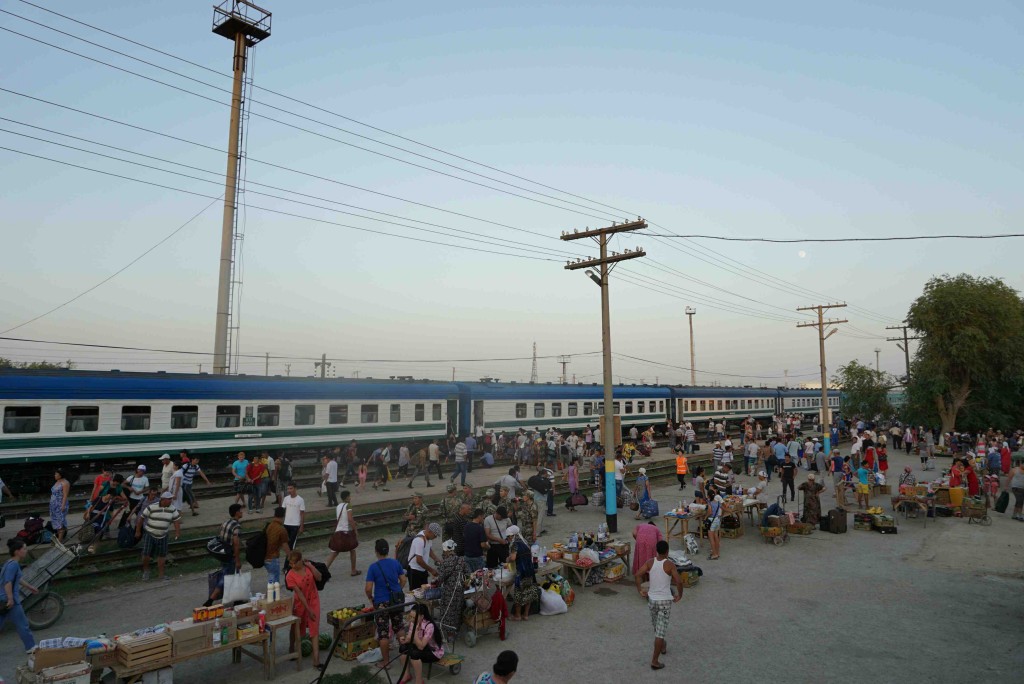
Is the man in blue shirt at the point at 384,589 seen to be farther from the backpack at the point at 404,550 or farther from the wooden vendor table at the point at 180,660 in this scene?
the backpack at the point at 404,550

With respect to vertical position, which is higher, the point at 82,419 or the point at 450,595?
the point at 82,419

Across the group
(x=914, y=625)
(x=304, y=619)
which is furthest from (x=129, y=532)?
(x=914, y=625)

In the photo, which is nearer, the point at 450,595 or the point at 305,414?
the point at 450,595

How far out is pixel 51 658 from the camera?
643cm

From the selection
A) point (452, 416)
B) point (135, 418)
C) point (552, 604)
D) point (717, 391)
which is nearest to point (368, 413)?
point (452, 416)

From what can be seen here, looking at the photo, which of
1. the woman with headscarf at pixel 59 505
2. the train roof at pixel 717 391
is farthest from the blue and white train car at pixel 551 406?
the woman with headscarf at pixel 59 505

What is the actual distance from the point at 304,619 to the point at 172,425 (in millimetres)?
15170

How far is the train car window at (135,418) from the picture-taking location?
19.8 meters

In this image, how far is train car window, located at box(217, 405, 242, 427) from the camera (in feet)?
71.9

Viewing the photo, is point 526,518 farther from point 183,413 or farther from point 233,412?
point 183,413

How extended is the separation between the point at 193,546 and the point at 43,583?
4722 mm

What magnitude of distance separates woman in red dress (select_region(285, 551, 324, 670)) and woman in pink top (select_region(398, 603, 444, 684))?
145 cm

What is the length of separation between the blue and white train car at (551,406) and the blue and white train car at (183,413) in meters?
4.04

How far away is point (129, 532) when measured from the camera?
13.5 m
